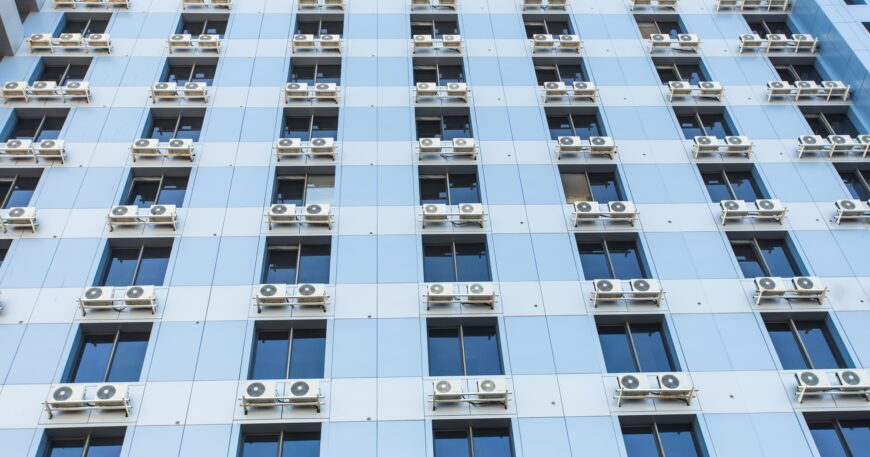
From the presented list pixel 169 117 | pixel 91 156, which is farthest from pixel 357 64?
pixel 91 156

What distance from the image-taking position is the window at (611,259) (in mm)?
24500

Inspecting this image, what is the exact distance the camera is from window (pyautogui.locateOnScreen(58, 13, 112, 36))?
3281 centimetres

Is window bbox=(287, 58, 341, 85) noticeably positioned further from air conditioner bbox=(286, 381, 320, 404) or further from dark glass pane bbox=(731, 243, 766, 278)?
dark glass pane bbox=(731, 243, 766, 278)

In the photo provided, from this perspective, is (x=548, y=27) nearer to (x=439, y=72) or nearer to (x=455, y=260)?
(x=439, y=72)

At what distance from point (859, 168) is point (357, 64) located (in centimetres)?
1926

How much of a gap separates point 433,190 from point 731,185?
10639 mm

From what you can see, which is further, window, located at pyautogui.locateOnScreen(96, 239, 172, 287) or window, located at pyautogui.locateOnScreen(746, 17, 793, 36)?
window, located at pyautogui.locateOnScreen(746, 17, 793, 36)

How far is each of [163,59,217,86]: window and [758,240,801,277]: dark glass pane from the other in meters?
21.7

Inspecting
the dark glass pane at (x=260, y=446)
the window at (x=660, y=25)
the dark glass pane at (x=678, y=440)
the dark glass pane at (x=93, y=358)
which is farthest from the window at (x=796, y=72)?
the dark glass pane at (x=93, y=358)

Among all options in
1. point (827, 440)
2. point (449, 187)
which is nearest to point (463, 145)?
point (449, 187)

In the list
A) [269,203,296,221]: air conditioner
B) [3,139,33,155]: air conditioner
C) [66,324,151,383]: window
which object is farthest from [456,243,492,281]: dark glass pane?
[3,139,33,155]: air conditioner

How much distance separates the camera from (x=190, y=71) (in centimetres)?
3112

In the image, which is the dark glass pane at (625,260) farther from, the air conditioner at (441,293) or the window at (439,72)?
the window at (439,72)

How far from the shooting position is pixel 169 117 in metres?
29.0
